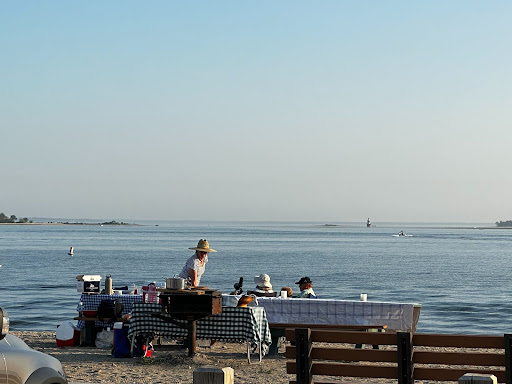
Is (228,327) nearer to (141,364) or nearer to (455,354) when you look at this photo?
(141,364)

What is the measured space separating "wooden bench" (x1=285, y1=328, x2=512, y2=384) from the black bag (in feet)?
19.4

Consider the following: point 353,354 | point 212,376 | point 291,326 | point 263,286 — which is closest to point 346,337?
point 353,354

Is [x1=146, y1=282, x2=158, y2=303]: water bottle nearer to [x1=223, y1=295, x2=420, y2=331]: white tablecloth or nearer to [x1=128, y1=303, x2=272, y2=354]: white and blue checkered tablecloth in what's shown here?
[x1=128, y1=303, x2=272, y2=354]: white and blue checkered tablecloth

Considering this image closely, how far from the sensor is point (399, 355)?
301 inches

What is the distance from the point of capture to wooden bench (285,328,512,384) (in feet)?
25.0

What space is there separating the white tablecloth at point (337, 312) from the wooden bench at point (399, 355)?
5.03 metres

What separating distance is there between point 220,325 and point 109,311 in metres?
2.31

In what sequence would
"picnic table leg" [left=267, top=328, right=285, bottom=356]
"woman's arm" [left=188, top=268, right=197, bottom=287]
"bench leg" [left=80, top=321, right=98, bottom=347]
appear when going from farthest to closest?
"bench leg" [left=80, top=321, right=98, bottom=347], "picnic table leg" [left=267, top=328, right=285, bottom=356], "woman's arm" [left=188, top=268, right=197, bottom=287]

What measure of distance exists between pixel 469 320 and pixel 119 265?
3748 centimetres

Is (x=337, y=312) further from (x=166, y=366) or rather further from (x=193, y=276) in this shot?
(x=166, y=366)

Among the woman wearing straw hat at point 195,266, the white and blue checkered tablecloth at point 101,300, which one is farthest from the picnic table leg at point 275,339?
the white and blue checkered tablecloth at point 101,300

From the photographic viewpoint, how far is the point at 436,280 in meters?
46.1

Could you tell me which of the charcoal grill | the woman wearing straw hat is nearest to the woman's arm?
the woman wearing straw hat

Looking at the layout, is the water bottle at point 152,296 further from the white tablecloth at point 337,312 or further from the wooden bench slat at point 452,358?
the wooden bench slat at point 452,358
